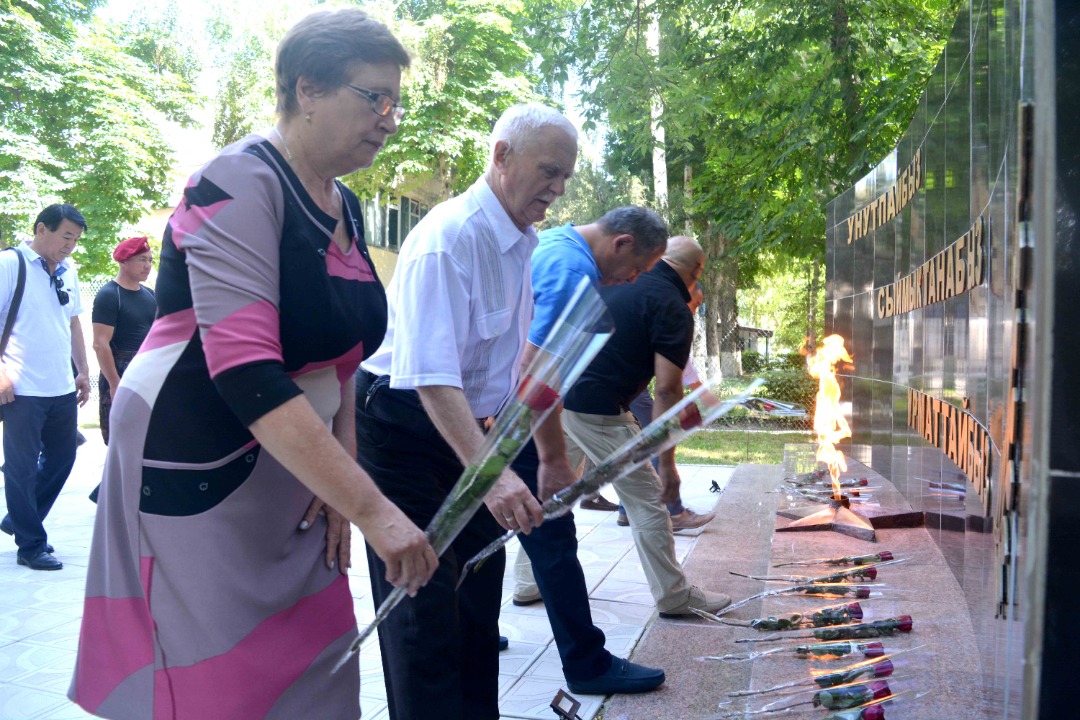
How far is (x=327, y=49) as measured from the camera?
1.93 meters

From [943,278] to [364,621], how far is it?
Result: 3.51m

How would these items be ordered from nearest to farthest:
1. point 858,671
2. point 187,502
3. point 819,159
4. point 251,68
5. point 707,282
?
point 187,502 < point 858,671 < point 819,159 < point 707,282 < point 251,68

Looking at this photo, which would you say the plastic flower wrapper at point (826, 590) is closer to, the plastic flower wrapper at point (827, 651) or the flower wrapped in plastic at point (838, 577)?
the flower wrapped in plastic at point (838, 577)

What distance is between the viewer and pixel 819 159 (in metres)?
12.7

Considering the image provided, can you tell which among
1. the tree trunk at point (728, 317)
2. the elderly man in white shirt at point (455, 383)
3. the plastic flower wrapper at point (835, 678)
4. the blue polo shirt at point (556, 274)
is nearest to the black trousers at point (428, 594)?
the elderly man in white shirt at point (455, 383)

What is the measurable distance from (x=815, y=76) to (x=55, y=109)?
54.6 ft

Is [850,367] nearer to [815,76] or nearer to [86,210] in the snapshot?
[815,76]

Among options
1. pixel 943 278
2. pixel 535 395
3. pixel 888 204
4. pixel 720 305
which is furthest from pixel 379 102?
pixel 720 305

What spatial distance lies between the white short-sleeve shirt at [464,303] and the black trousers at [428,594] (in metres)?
0.15

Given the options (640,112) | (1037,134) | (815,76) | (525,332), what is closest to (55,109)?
(640,112)

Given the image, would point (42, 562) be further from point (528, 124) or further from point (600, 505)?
point (528, 124)

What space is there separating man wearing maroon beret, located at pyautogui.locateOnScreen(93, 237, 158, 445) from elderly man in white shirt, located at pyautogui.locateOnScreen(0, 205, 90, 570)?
27cm

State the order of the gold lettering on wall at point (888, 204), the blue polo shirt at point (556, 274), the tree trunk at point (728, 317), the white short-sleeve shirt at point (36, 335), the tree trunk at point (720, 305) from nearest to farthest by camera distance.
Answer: the blue polo shirt at point (556, 274) < the white short-sleeve shirt at point (36, 335) < the gold lettering on wall at point (888, 204) < the tree trunk at point (720, 305) < the tree trunk at point (728, 317)

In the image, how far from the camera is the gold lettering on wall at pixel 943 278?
12.6ft
